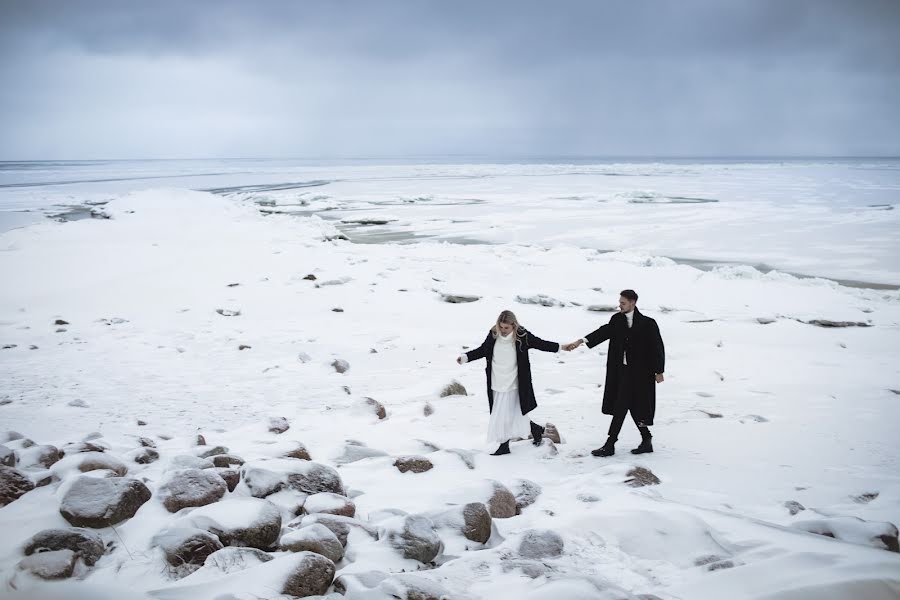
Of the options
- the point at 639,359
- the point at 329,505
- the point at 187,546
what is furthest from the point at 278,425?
the point at 639,359

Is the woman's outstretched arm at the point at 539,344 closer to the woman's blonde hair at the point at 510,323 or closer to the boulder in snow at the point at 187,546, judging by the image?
the woman's blonde hair at the point at 510,323

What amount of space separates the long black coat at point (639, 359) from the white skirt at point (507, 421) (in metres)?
0.87

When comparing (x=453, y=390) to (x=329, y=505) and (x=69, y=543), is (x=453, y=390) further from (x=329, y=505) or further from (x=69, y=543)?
(x=69, y=543)

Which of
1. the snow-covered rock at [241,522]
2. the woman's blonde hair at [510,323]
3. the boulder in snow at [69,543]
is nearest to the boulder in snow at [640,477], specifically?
the woman's blonde hair at [510,323]

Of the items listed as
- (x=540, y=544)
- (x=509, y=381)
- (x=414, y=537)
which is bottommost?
(x=540, y=544)

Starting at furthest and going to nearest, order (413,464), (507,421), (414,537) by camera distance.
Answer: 1. (507,421)
2. (413,464)
3. (414,537)

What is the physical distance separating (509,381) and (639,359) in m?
1.31

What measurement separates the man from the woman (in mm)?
671

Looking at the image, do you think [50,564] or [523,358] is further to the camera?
[523,358]

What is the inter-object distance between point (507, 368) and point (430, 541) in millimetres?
2438

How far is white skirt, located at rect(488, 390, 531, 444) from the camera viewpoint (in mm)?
5965

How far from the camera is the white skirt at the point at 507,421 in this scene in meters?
5.96

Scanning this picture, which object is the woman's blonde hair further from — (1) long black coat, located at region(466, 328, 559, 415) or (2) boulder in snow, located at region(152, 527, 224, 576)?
(2) boulder in snow, located at region(152, 527, 224, 576)

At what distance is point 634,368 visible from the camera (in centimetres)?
589
